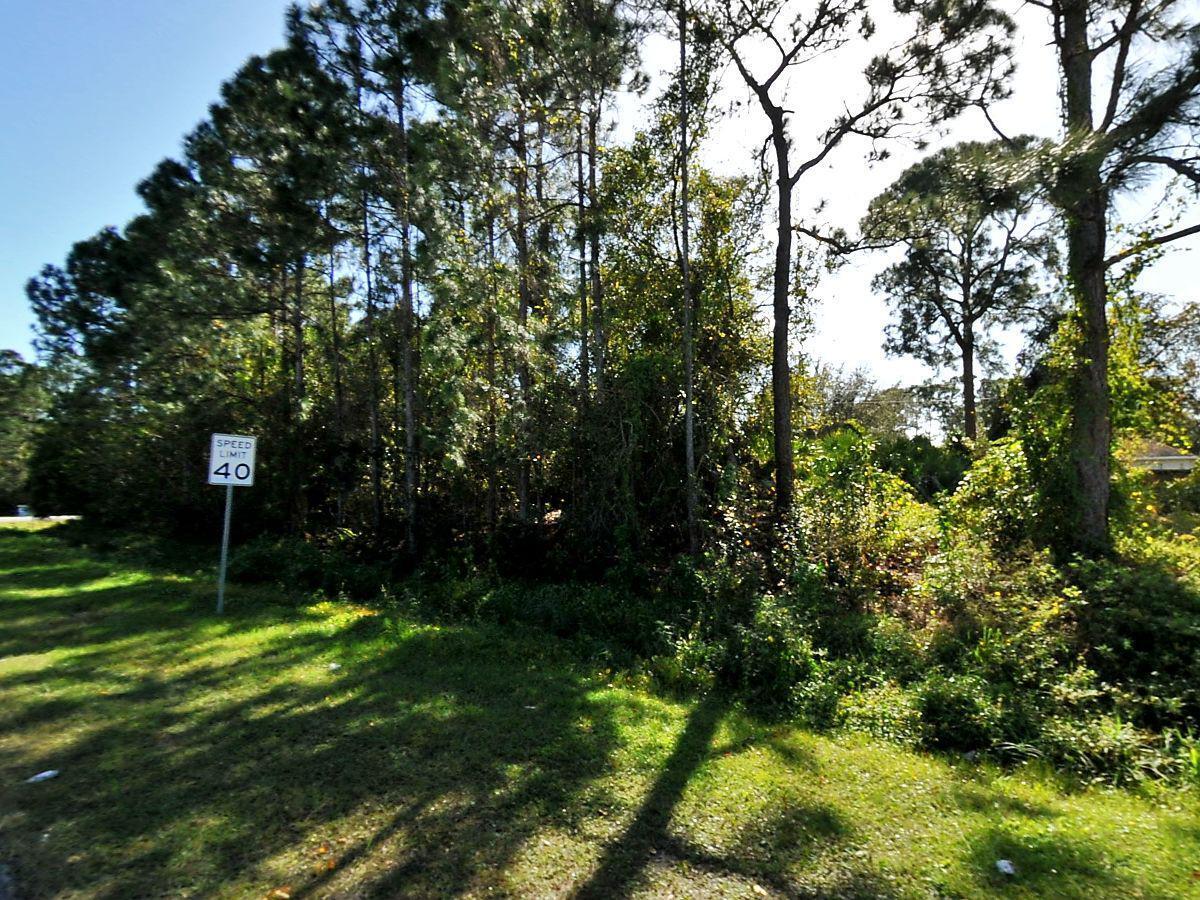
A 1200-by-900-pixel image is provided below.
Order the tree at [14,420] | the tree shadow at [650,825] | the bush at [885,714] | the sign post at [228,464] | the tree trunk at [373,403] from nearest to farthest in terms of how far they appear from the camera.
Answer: the tree shadow at [650,825] < the bush at [885,714] < the sign post at [228,464] < the tree trunk at [373,403] < the tree at [14,420]

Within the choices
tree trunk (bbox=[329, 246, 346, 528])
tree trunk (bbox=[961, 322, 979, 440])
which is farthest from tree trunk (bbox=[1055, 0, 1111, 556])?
tree trunk (bbox=[961, 322, 979, 440])

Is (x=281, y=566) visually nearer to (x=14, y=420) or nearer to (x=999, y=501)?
(x=999, y=501)

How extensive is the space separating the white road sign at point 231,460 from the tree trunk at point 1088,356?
471 inches

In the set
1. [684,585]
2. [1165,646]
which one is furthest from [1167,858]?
[684,585]

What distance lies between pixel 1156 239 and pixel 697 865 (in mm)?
10085

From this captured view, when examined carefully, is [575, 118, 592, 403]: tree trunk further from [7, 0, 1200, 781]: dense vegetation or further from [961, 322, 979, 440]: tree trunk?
[961, 322, 979, 440]: tree trunk

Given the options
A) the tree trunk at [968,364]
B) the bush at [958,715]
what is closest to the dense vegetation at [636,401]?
the bush at [958,715]

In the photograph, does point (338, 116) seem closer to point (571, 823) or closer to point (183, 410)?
point (183, 410)

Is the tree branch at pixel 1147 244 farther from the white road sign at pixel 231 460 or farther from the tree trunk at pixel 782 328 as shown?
the white road sign at pixel 231 460

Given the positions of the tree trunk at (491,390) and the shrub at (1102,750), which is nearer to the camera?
the shrub at (1102,750)

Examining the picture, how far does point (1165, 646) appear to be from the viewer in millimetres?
6465

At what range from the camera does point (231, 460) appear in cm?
970

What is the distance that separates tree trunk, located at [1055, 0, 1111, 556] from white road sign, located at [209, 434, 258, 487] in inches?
471

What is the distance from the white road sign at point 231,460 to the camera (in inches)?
377
